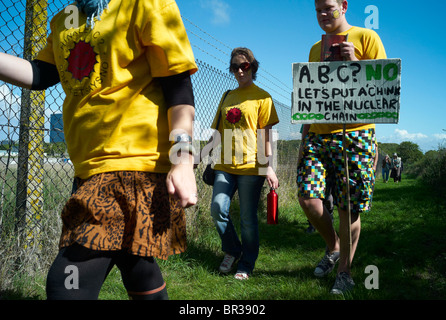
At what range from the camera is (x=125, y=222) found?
122 cm

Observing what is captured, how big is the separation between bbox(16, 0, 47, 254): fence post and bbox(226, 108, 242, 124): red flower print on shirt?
1.62 meters

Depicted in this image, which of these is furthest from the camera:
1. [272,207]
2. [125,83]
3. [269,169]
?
[272,207]

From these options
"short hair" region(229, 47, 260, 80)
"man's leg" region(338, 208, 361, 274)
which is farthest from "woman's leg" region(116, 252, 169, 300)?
"short hair" region(229, 47, 260, 80)

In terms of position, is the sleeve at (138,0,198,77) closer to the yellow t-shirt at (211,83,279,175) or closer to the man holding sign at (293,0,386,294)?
the man holding sign at (293,0,386,294)

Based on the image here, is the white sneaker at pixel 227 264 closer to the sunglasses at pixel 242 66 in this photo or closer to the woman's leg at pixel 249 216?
the woman's leg at pixel 249 216

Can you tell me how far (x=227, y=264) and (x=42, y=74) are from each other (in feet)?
8.46

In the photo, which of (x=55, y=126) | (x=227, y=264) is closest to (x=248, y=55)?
(x=55, y=126)

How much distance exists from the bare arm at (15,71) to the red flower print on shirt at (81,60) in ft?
0.72

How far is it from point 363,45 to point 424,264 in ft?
7.60

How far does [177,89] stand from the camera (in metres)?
1.25

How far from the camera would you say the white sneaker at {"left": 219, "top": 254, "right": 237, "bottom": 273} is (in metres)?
3.54

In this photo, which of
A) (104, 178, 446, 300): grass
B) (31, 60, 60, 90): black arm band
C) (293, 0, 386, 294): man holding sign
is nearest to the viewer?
(31, 60, 60, 90): black arm band

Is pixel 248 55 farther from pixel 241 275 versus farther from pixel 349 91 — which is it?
pixel 241 275
